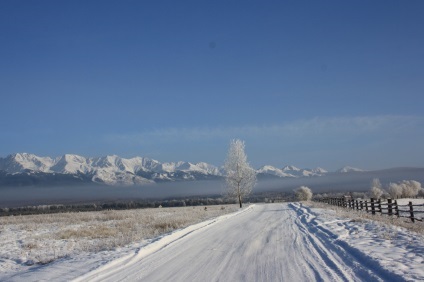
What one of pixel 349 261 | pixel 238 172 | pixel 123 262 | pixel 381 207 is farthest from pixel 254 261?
pixel 238 172

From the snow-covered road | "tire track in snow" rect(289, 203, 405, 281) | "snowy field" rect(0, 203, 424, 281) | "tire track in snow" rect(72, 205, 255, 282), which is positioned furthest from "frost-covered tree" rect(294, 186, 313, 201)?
"tire track in snow" rect(72, 205, 255, 282)

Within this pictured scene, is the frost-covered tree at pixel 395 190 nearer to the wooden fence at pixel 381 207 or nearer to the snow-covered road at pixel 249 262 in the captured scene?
the wooden fence at pixel 381 207

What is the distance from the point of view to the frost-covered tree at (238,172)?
60.2 meters

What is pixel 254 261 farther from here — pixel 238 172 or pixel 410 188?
pixel 410 188

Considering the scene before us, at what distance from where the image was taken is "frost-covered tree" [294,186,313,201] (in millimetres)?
98419

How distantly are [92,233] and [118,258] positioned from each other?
13.1m

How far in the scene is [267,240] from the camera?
47.6 feet

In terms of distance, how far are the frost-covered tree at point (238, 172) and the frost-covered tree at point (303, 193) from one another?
41.1 metres

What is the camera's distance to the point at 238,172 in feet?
197

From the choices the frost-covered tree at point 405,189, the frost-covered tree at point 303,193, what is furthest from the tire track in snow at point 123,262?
the frost-covered tree at point 405,189

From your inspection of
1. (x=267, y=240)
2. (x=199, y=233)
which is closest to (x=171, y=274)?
(x=267, y=240)

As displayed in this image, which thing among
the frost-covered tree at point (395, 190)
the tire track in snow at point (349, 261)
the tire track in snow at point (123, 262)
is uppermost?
the tire track in snow at point (123, 262)

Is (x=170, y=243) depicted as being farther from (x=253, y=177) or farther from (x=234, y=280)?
(x=253, y=177)

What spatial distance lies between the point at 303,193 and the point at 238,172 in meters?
44.3
